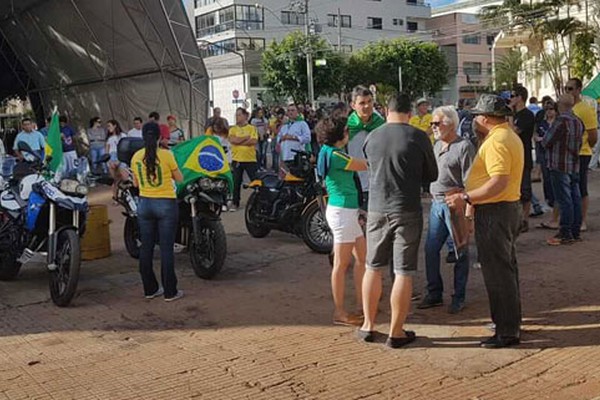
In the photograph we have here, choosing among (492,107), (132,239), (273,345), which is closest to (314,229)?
(132,239)

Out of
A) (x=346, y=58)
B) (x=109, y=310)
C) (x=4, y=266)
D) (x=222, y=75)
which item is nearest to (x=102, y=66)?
(x=4, y=266)

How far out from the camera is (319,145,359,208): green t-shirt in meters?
5.36

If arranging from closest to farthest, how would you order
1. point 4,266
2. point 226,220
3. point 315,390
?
point 315,390, point 4,266, point 226,220

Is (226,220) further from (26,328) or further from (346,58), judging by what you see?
(346,58)

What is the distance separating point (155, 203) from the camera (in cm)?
631

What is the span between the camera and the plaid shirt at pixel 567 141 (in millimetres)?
8000

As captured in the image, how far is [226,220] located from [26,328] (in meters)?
5.37

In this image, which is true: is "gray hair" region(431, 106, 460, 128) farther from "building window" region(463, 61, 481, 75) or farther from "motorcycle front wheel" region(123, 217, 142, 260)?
"building window" region(463, 61, 481, 75)

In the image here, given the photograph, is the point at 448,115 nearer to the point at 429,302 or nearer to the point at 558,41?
the point at 429,302

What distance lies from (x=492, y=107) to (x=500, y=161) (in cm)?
43

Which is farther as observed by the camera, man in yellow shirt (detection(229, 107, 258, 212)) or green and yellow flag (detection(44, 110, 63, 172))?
man in yellow shirt (detection(229, 107, 258, 212))

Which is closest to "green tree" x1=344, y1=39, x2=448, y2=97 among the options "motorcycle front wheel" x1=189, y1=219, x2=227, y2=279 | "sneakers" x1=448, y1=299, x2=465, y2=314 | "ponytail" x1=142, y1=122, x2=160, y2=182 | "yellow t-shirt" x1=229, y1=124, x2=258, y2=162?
"yellow t-shirt" x1=229, y1=124, x2=258, y2=162

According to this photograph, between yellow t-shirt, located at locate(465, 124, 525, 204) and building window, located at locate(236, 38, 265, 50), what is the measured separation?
59.6 metres

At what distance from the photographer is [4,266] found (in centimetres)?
727
